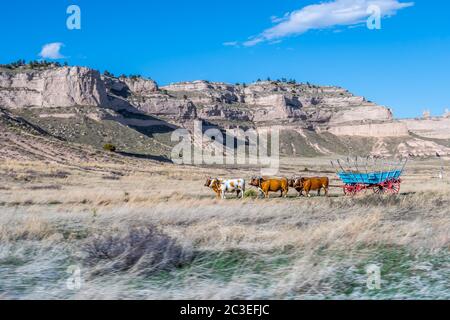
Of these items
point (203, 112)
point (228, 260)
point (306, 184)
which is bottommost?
point (228, 260)

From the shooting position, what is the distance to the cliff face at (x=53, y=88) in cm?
11950

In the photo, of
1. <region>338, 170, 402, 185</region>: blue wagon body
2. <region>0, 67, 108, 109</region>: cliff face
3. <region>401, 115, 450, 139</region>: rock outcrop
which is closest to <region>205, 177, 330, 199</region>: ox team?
<region>338, 170, 402, 185</region>: blue wagon body

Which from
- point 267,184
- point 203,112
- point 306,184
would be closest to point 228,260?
point 267,184

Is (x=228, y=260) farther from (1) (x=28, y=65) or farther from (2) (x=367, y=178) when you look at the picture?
(1) (x=28, y=65)

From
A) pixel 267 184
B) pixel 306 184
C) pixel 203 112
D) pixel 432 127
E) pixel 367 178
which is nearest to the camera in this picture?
pixel 267 184

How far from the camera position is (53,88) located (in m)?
124

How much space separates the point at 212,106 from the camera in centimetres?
16875

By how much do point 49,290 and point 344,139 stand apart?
16549 cm

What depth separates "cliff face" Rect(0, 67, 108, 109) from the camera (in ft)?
392

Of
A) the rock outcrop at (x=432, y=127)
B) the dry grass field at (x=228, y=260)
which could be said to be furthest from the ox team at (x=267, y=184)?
the rock outcrop at (x=432, y=127)

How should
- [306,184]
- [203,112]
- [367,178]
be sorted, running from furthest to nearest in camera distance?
[203,112] → [367,178] → [306,184]

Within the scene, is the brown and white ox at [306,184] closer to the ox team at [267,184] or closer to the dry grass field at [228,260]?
the ox team at [267,184]
